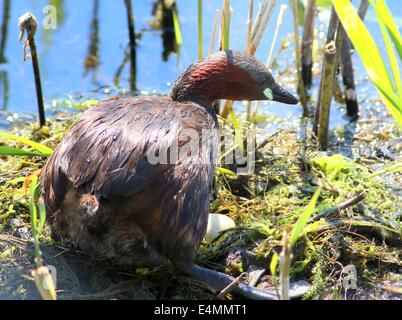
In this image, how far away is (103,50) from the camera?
717 cm

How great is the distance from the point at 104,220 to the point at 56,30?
12.8ft

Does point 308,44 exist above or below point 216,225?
above

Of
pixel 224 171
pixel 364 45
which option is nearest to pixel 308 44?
pixel 224 171

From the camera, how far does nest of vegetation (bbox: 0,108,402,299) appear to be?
4.11 m

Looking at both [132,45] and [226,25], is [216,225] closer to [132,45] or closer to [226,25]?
[226,25]

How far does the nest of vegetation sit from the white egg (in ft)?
0.13

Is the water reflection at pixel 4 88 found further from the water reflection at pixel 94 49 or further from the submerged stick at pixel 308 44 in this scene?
the submerged stick at pixel 308 44

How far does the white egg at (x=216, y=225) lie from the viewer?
446cm

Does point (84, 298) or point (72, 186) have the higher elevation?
point (72, 186)

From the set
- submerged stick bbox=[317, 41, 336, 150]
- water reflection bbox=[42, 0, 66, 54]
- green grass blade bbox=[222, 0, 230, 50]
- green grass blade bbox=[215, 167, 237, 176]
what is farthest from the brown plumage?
water reflection bbox=[42, 0, 66, 54]

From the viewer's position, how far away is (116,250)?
3.98 m

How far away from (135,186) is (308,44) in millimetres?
3061
